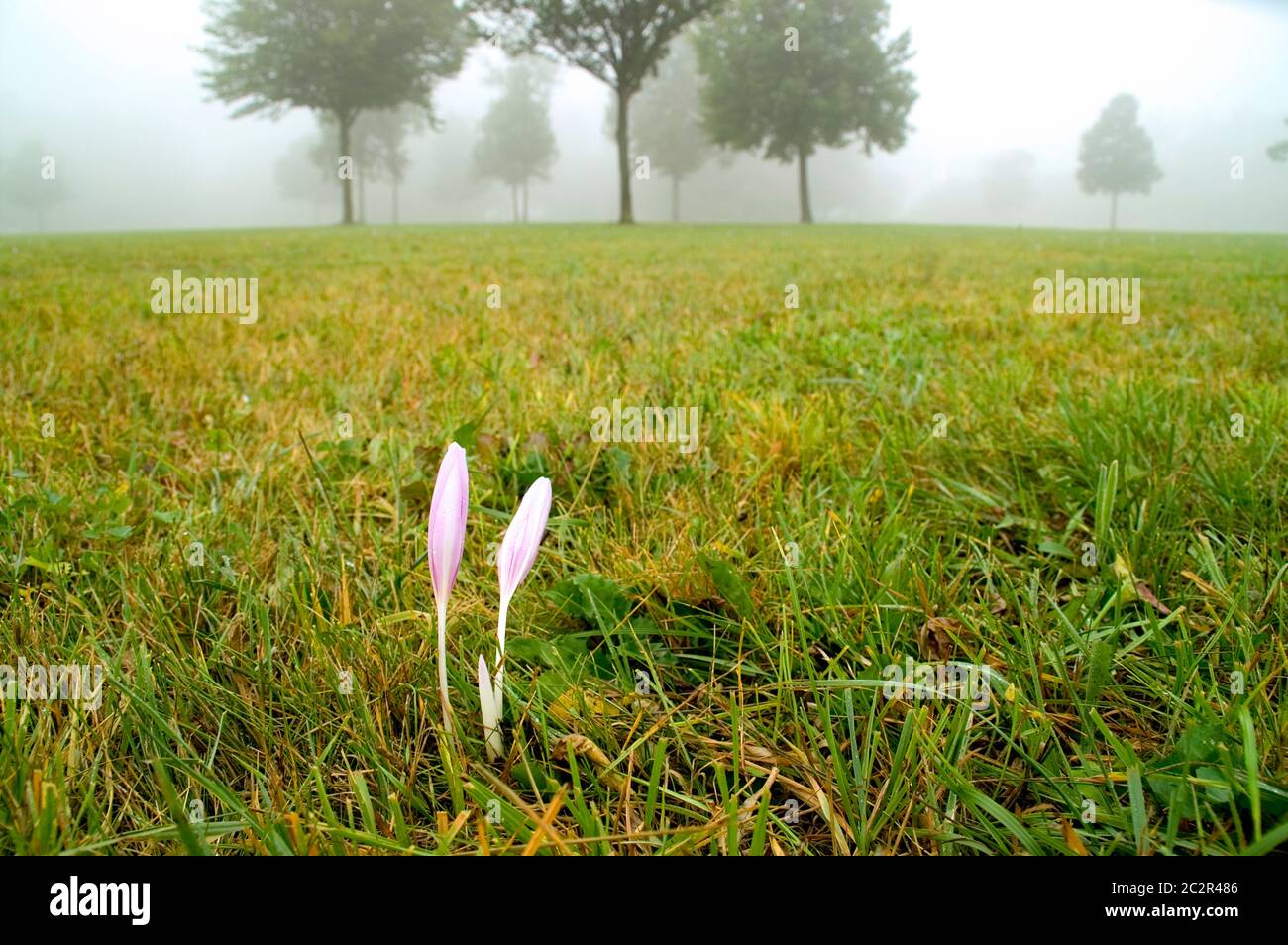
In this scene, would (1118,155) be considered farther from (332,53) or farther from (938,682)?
(938,682)

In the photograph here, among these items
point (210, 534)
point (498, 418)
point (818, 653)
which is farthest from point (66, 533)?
point (818, 653)

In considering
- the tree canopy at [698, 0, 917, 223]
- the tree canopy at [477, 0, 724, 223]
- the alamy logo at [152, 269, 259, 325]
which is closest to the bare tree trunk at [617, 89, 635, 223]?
the tree canopy at [477, 0, 724, 223]

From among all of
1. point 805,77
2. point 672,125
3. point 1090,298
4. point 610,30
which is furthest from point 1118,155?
point 1090,298

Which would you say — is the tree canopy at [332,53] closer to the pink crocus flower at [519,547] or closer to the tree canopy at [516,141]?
the tree canopy at [516,141]

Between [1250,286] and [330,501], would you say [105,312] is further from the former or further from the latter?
[1250,286]

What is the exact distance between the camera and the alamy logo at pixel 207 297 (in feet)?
15.6

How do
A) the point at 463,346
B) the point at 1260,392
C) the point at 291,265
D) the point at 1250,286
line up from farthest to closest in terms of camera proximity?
the point at 291,265
the point at 1250,286
the point at 463,346
the point at 1260,392

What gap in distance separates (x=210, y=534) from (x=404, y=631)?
68 centimetres

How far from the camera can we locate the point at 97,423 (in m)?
2.49

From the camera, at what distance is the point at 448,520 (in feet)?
3.11

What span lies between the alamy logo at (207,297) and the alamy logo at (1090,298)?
4.92 metres
